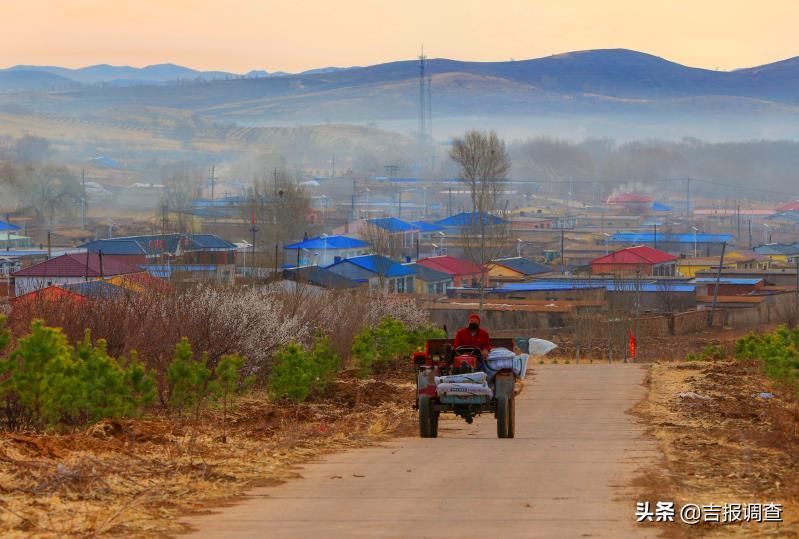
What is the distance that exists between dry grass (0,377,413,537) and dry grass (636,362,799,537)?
3.43m

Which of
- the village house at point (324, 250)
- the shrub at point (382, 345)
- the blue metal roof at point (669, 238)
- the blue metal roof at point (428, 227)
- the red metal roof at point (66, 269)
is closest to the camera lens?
the shrub at point (382, 345)

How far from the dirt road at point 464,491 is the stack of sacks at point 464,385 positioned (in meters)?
0.56

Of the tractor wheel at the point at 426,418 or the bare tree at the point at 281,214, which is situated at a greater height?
the tractor wheel at the point at 426,418

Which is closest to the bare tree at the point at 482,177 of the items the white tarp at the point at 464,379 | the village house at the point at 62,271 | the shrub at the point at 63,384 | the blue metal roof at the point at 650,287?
the blue metal roof at the point at 650,287

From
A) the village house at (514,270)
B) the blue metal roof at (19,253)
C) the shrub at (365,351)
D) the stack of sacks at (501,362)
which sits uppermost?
the stack of sacks at (501,362)

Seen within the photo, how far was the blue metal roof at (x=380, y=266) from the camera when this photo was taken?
73.9 m

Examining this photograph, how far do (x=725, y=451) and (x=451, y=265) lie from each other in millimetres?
73077

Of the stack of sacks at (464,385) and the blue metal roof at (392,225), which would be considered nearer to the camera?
the stack of sacks at (464,385)

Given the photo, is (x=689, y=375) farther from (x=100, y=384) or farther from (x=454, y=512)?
(x=454, y=512)

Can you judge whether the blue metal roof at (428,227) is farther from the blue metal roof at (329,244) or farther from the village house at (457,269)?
the village house at (457,269)

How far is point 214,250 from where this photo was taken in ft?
264

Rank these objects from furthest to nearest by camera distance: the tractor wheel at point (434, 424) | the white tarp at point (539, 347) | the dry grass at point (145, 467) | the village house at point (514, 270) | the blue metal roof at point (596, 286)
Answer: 1. the village house at point (514, 270)
2. the blue metal roof at point (596, 286)
3. the white tarp at point (539, 347)
4. the tractor wheel at point (434, 424)
5. the dry grass at point (145, 467)

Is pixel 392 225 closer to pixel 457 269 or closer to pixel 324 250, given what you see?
pixel 324 250

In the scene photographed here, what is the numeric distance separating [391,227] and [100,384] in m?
89.6
